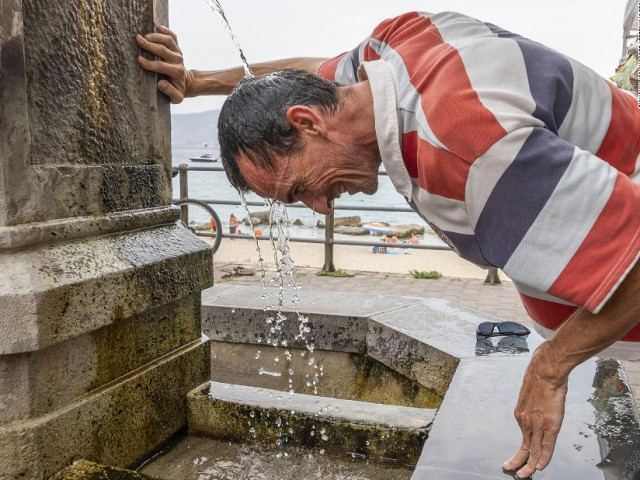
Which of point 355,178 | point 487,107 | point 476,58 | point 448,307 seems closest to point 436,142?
point 487,107

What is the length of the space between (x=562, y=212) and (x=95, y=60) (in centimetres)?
135

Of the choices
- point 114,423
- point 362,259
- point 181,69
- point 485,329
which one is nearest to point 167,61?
point 181,69

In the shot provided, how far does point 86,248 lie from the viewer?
172 centimetres

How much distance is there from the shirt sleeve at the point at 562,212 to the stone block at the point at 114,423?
123 cm

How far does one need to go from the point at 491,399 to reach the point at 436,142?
1.03 metres

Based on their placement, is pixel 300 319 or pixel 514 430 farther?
pixel 300 319

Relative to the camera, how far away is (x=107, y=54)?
1833mm

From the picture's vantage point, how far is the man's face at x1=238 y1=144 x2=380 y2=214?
1543mm

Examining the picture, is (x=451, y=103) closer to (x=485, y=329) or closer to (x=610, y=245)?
(x=610, y=245)

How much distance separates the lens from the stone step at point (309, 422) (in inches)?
Answer: 75.7

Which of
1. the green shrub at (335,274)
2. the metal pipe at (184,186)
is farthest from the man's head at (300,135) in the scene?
the metal pipe at (184,186)

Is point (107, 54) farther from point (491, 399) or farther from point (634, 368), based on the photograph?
point (634, 368)

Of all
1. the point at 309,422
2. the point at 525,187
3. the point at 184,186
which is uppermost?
the point at 525,187

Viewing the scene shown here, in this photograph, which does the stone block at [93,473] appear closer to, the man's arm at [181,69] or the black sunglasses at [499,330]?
the man's arm at [181,69]
